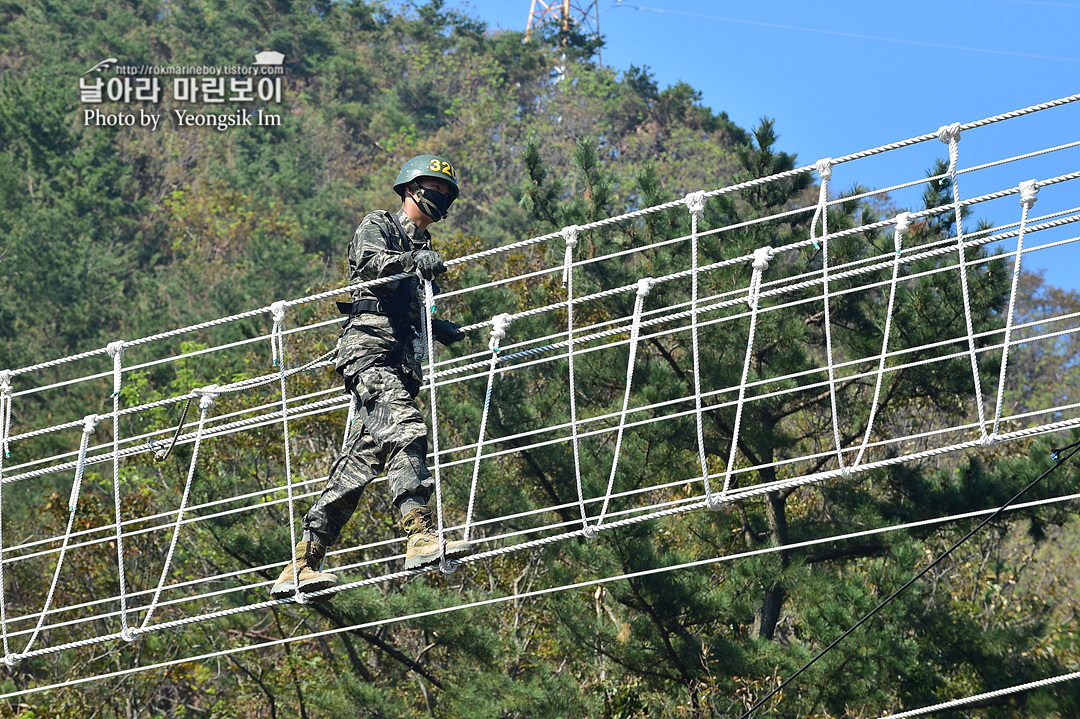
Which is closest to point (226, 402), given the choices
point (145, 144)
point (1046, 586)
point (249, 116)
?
point (1046, 586)

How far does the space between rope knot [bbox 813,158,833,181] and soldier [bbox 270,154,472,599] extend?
1.30m

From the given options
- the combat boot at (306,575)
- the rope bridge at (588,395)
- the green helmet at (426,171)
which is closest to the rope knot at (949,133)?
the rope bridge at (588,395)

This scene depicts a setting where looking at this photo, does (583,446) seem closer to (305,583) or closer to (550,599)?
(550,599)

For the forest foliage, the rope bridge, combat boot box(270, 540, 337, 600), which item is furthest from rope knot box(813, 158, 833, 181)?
the forest foliage

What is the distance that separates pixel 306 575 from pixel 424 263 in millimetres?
1122

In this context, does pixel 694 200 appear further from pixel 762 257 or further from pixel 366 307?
pixel 366 307

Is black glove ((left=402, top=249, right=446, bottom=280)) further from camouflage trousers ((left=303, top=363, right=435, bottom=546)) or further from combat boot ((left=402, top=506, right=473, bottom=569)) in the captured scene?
combat boot ((left=402, top=506, right=473, bottom=569))

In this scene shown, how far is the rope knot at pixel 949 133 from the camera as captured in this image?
4617 millimetres

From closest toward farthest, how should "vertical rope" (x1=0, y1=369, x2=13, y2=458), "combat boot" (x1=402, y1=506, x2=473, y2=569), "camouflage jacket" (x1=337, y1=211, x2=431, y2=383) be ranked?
"combat boot" (x1=402, y1=506, x2=473, y2=569) < "camouflage jacket" (x1=337, y1=211, x2=431, y2=383) < "vertical rope" (x1=0, y1=369, x2=13, y2=458)

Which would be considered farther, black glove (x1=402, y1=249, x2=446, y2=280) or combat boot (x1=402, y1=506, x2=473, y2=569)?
black glove (x1=402, y1=249, x2=446, y2=280)

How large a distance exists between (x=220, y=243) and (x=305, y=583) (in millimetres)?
26111

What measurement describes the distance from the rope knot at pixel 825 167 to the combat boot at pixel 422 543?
181cm

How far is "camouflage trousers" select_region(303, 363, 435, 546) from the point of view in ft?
15.0

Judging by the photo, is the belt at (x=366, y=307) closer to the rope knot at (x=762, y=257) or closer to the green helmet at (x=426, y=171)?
the green helmet at (x=426, y=171)
